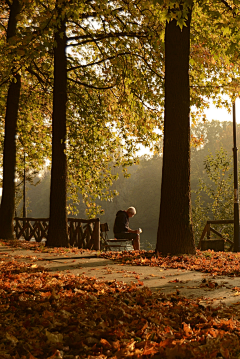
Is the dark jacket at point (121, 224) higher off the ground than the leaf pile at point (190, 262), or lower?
higher

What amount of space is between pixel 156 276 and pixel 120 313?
257 centimetres

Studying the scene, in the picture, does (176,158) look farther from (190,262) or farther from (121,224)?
(121,224)

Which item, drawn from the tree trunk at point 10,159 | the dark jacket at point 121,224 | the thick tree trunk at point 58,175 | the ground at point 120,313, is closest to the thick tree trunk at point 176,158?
the ground at point 120,313

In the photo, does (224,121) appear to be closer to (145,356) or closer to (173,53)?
(173,53)

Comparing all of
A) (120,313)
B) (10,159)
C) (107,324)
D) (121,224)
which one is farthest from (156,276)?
(10,159)

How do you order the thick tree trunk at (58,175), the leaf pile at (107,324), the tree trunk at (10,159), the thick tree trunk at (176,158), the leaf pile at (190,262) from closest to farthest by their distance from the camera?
the leaf pile at (107,324) < the leaf pile at (190,262) < the thick tree trunk at (176,158) < the thick tree trunk at (58,175) < the tree trunk at (10,159)

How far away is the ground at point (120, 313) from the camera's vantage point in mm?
3027

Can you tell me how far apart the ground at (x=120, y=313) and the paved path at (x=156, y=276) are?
0.05ft

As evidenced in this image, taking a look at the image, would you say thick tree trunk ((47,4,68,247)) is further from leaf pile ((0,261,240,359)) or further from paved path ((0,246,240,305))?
leaf pile ((0,261,240,359))

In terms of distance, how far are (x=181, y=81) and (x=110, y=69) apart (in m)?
5.38

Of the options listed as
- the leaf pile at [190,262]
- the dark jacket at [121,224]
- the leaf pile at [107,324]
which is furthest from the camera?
the dark jacket at [121,224]

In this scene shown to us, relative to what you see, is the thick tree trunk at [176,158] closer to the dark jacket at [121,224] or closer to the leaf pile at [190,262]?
the leaf pile at [190,262]

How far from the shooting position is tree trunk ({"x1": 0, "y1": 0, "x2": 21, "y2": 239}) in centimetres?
1515

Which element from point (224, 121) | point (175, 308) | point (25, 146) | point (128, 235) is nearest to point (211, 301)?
point (175, 308)
